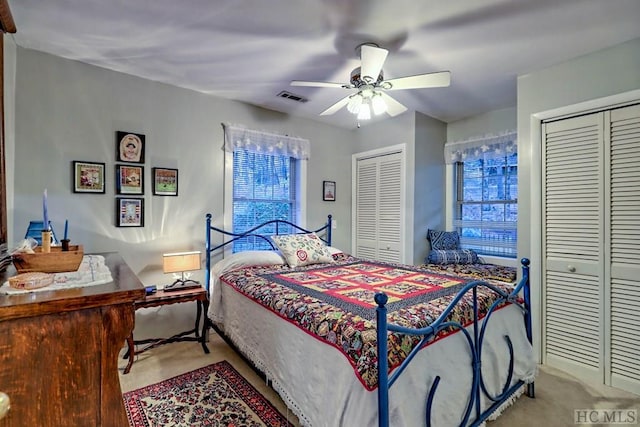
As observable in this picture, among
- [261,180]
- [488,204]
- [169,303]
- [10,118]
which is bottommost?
[169,303]

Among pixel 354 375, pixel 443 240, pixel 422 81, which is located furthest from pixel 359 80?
pixel 443 240

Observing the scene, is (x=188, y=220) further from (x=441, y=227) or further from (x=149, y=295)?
(x=441, y=227)

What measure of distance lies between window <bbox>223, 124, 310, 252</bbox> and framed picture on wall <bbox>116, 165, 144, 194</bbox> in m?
0.83

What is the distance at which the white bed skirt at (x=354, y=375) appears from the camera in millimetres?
1312

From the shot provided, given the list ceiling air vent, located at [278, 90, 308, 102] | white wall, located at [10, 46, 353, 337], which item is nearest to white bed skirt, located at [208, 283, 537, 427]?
white wall, located at [10, 46, 353, 337]

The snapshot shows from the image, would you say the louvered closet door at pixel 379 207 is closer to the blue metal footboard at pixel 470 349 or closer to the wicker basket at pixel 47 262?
the blue metal footboard at pixel 470 349

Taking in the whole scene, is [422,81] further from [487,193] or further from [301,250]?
[487,193]

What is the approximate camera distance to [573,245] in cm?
258

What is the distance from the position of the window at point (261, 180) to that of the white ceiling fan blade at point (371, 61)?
1.72m

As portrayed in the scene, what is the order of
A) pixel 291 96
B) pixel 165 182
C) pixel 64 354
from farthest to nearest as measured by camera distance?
pixel 291 96
pixel 165 182
pixel 64 354

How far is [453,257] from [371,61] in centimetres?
253

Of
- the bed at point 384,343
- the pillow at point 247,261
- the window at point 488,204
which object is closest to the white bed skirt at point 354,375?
the bed at point 384,343

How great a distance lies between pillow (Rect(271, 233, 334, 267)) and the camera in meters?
3.03

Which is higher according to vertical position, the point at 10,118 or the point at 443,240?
the point at 10,118
